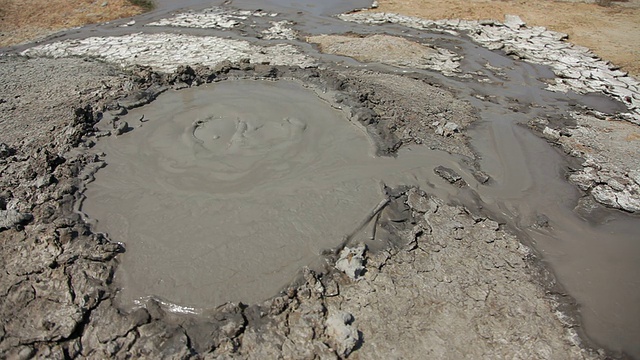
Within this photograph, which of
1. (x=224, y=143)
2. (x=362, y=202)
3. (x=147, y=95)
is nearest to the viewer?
(x=362, y=202)

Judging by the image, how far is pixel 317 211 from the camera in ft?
16.5

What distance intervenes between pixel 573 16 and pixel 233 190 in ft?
42.4

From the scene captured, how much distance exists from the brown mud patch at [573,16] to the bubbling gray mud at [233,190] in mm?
7564

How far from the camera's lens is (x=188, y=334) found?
3.76 metres

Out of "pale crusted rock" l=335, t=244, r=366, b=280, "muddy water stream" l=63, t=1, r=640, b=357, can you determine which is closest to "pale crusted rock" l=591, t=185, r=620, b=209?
"muddy water stream" l=63, t=1, r=640, b=357

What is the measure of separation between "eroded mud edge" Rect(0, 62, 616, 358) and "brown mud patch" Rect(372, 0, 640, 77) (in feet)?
27.2

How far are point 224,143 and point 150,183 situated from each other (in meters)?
1.30

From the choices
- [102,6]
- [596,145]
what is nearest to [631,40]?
[596,145]

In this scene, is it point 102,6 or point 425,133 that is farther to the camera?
point 102,6

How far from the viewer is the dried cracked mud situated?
12.6 feet

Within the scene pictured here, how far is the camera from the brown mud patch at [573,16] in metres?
10.4

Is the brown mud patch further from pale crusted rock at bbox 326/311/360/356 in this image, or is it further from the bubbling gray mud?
pale crusted rock at bbox 326/311/360/356

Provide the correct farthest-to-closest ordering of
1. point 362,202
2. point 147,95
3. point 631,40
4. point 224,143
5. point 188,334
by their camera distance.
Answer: point 631,40
point 147,95
point 224,143
point 362,202
point 188,334

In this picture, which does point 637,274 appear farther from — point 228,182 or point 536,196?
point 228,182
